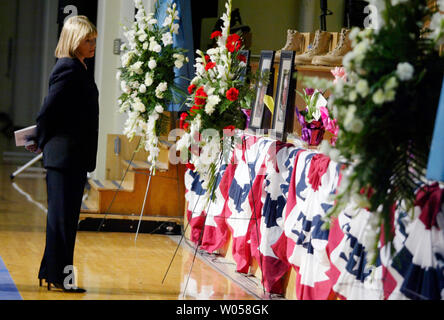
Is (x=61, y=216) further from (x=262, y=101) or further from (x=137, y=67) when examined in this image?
(x=137, y=67)

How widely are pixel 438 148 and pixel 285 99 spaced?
215 centimetres

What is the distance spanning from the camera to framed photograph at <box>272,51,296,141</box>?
4527 millimetres

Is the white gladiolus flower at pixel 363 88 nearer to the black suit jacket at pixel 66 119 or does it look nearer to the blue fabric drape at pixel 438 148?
the blue fabric drape at pixel 438 148

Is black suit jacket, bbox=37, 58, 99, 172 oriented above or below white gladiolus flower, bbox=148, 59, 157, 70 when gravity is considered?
below

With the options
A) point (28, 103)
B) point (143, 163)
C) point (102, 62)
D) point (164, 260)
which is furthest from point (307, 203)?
point (28, 103)

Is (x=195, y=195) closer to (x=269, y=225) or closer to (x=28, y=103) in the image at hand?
(x=269, y=225)

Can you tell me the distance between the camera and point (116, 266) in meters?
5.24

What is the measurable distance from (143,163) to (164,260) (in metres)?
1.86

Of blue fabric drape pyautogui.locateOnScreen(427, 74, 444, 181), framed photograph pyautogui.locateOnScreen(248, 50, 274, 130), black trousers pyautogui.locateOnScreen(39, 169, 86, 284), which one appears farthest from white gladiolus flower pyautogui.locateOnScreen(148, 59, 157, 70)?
blue fabric drape pyautogui.locateOnScreen(427, 74, 444, 181)

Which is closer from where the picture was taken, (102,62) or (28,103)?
(102,62)

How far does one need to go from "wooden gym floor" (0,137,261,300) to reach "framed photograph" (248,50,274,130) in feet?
3.38

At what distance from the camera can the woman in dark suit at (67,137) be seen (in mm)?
4227

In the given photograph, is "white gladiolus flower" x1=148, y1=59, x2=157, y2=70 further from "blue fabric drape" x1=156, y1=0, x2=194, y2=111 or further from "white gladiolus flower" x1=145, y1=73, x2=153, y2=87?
"blue fabric drape" x1=156, y1=0, x2=194, y2=111

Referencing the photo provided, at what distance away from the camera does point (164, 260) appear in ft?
18.2
